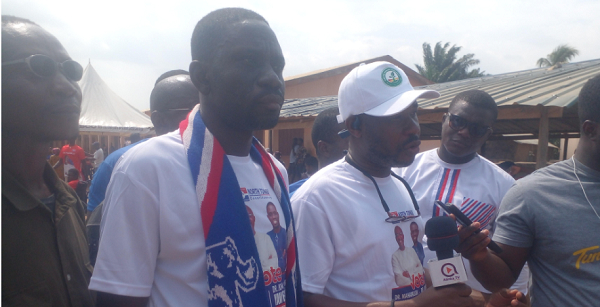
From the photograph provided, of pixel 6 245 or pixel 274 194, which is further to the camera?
pixel 274 194

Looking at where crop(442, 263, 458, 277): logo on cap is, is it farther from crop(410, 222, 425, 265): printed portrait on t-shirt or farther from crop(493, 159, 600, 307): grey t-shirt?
crop(493, 159, 600, 307): grey t-shirt

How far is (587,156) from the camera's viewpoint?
2215 millimetres

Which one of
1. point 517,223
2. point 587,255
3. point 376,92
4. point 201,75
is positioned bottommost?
point 587,255

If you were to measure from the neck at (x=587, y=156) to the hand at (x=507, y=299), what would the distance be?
797 millimetres

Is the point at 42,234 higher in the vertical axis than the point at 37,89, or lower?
lower

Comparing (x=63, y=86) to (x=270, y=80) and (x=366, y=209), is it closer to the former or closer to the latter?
(x=270, y=80)

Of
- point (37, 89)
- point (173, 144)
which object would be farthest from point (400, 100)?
point (37, 89)

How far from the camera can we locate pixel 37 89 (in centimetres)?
142

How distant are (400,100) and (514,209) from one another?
848 mm

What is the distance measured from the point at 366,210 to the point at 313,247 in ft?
1.06

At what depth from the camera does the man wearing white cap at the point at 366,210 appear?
1921mm

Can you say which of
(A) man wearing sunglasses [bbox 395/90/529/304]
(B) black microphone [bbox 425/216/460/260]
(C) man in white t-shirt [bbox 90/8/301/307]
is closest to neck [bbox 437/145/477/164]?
(A) man wearing sunglasses [bbox 395/90/529/304]

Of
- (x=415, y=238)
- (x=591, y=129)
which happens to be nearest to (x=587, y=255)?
(x=591, y=129)

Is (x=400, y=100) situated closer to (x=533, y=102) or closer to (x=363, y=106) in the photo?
(x=363, y=106)
